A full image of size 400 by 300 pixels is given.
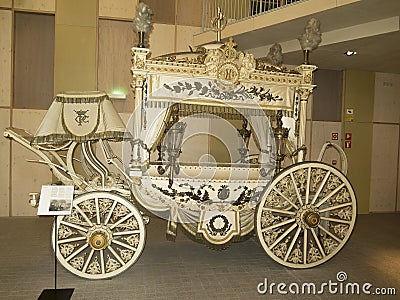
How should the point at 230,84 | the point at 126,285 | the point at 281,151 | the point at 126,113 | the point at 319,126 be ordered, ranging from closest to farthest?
the point at 126,285 → the point at 230,84 → the point at 281,151 → the point at 126,113 → the point at 319,126

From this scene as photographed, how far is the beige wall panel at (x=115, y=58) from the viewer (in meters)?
6.35

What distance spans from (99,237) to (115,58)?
376 centimetres

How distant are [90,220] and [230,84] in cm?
194

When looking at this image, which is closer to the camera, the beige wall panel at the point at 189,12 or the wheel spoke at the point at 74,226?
the wheel spoke at the point at 74,226

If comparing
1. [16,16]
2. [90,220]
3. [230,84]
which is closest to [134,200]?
[90,220]

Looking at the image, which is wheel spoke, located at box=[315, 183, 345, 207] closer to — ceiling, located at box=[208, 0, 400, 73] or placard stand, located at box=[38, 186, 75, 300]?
ceiling, located at box=[208, 0, 400, 73]

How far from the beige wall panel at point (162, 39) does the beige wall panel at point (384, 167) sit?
4.14 metres

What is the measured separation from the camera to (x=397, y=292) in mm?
3500

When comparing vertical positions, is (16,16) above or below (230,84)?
above

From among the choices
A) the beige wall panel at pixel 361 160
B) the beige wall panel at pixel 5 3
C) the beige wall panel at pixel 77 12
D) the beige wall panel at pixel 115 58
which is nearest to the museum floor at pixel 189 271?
the beige wall panel at pixel 361 160

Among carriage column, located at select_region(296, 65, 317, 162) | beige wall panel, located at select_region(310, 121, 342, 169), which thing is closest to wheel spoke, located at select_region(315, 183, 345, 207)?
carriage column, located at select_region(296, 65, 317, 162)

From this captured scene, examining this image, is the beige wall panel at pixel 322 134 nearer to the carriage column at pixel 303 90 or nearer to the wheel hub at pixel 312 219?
the carriage column at pixel 303 90

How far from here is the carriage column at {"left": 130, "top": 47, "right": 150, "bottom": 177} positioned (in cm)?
383

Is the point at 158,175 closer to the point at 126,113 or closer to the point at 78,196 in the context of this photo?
the point at 78,196
